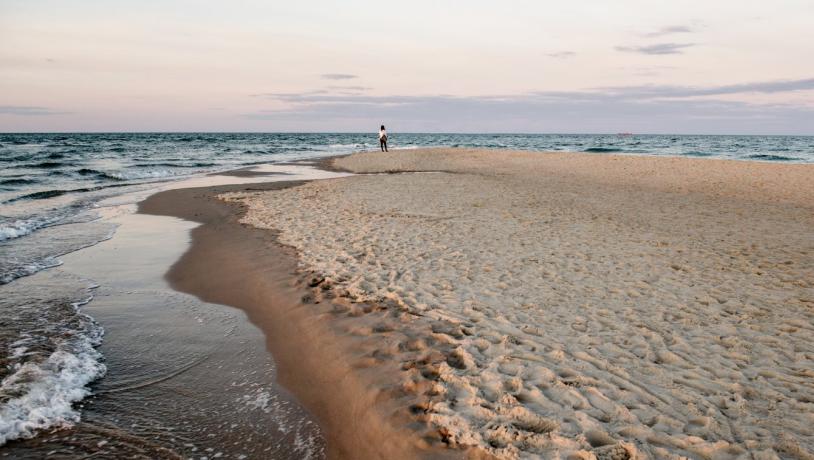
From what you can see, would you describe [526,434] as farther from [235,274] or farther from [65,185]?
[65,185]

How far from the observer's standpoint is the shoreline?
448cm

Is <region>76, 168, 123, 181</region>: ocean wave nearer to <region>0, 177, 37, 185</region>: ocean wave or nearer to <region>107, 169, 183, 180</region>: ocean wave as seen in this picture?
<region>107, 169, 183, 180</region>: ocean wave

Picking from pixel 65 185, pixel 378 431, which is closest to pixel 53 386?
pixel 378 431

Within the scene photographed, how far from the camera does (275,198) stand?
17.8 metres

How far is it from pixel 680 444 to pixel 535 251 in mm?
5743

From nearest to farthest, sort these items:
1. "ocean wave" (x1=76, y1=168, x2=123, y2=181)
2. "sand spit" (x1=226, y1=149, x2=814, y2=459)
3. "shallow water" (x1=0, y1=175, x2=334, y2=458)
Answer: "sand spit" (x1=226, y1=149, x2=814, y2=459), "shallow water" (x1=0, y1=175, x2=334, y2=458), "ocean wave" (x1=76, y1=168, x2=123, y2=181)

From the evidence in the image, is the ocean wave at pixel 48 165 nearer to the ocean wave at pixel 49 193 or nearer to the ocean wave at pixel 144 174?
the ocean wave at pixel 144 174

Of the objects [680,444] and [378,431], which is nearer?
[680,444]

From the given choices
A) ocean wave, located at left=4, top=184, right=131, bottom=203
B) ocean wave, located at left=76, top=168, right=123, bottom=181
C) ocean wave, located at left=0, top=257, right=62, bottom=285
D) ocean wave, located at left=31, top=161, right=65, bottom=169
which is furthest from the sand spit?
ocean wave, located at left=31, top=161, right=65, bottom=169

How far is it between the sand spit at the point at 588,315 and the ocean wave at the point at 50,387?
3104 mm

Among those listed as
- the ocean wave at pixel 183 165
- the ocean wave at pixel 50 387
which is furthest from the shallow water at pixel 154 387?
the ocean wave at pixel 183 165

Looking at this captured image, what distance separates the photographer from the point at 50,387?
509 centimetres

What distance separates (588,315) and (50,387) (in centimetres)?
623

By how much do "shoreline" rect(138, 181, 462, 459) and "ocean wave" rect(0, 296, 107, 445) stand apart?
2009 mm
